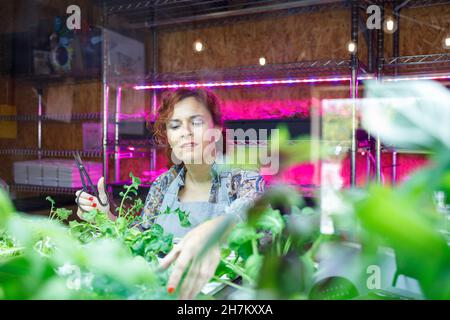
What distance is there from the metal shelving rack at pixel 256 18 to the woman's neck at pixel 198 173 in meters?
0.87

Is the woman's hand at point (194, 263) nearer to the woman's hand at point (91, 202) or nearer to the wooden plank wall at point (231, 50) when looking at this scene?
the woman's hand at point (91, 202)

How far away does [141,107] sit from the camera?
321 cm

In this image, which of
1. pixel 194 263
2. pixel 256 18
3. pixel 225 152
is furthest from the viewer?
A: pixel 256 18

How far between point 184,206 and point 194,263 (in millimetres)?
778

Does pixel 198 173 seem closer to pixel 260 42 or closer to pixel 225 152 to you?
pixel 225 152

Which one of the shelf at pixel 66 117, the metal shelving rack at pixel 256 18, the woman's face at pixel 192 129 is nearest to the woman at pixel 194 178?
the woman's face at pixel 192 129

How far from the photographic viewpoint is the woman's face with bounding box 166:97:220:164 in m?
0.98

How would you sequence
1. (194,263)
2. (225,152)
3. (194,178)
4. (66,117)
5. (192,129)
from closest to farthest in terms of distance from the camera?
(194,263) < (225,152) < (192,129) < (194,178) < (66,117)

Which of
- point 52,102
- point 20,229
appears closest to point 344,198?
point 20,229

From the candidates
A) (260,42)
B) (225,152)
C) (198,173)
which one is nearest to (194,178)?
(198,173)

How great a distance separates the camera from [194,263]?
45cm

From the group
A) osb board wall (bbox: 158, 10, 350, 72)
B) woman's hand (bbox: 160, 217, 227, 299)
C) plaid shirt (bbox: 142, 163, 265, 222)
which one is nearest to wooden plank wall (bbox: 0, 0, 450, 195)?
osb board wall (bbox: 158, 10, 350, 72)

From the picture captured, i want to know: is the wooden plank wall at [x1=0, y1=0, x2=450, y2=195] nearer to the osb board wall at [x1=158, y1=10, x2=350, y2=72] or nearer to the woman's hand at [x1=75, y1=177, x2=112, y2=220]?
the osb board wall at [x1=158, y1=10, x2=350, y2=72]
